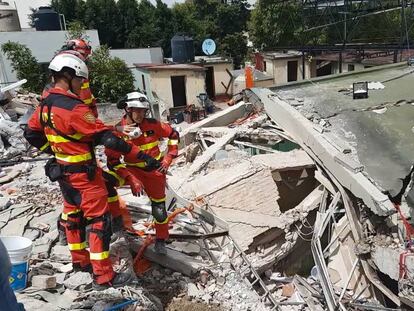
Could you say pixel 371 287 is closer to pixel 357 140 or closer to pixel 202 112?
pixel 357 140

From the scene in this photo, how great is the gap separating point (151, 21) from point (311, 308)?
107 feet

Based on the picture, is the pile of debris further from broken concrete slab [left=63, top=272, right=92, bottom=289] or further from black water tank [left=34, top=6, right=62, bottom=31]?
black water tank [left=34, top=6, right=62, bottom=31]

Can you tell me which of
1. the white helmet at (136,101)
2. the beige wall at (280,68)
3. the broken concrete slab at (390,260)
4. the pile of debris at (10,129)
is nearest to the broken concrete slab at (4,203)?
the white helmet at (136,101)

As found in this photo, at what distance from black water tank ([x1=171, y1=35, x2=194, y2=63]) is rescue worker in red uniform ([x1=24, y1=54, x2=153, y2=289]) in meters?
21.1

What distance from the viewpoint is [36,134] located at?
3588mm

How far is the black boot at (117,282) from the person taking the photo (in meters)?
3.42

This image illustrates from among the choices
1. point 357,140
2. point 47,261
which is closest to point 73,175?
point 47,261

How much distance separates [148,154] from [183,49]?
2073cm

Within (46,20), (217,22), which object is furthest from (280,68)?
(217,22)

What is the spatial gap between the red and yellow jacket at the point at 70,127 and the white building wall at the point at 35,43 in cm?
1992

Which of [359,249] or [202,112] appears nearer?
[359,249]

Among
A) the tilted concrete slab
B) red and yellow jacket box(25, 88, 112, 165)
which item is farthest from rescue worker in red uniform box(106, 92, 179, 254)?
the tilted concrete slab

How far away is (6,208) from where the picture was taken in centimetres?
587

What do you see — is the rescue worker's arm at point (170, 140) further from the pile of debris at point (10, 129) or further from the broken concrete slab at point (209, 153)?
the pile of debris at point (10, 129)
